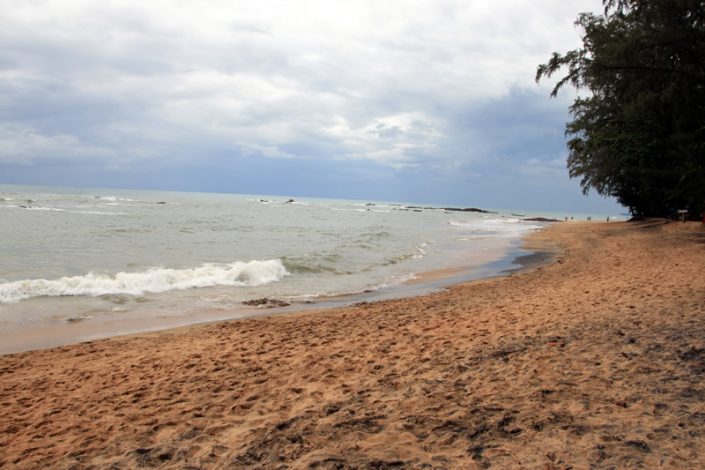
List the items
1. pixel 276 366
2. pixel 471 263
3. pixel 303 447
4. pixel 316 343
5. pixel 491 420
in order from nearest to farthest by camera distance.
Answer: pixel 303 447 → pixel 491 420 → pixel 276 366 → pixel 316 343 → pixel 471 263

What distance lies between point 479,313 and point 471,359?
10.7ft

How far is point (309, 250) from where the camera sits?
76.8 feet

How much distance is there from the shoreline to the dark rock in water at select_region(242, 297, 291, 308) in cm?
18

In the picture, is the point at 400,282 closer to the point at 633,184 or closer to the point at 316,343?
the point at 316,343

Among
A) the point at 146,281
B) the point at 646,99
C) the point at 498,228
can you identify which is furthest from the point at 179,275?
the point at 498,228

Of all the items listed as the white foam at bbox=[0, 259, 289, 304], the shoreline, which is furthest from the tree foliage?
the white foam at bbox=[0, 259, 289, 304]

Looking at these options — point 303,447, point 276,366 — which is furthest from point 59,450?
point 276,366

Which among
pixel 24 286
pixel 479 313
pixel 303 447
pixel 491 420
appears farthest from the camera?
pixel 24 286

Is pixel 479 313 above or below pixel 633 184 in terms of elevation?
below

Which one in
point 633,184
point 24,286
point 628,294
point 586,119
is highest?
point 586,119

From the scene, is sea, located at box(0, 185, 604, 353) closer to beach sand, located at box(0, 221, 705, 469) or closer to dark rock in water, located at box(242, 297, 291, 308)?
dark rock in water, located at box(242, 297, 291, 308)

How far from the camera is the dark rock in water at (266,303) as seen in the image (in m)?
11.8

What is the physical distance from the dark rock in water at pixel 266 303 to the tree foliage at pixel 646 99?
16912 millimetres

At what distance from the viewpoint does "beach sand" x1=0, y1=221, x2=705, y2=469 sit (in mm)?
3949
